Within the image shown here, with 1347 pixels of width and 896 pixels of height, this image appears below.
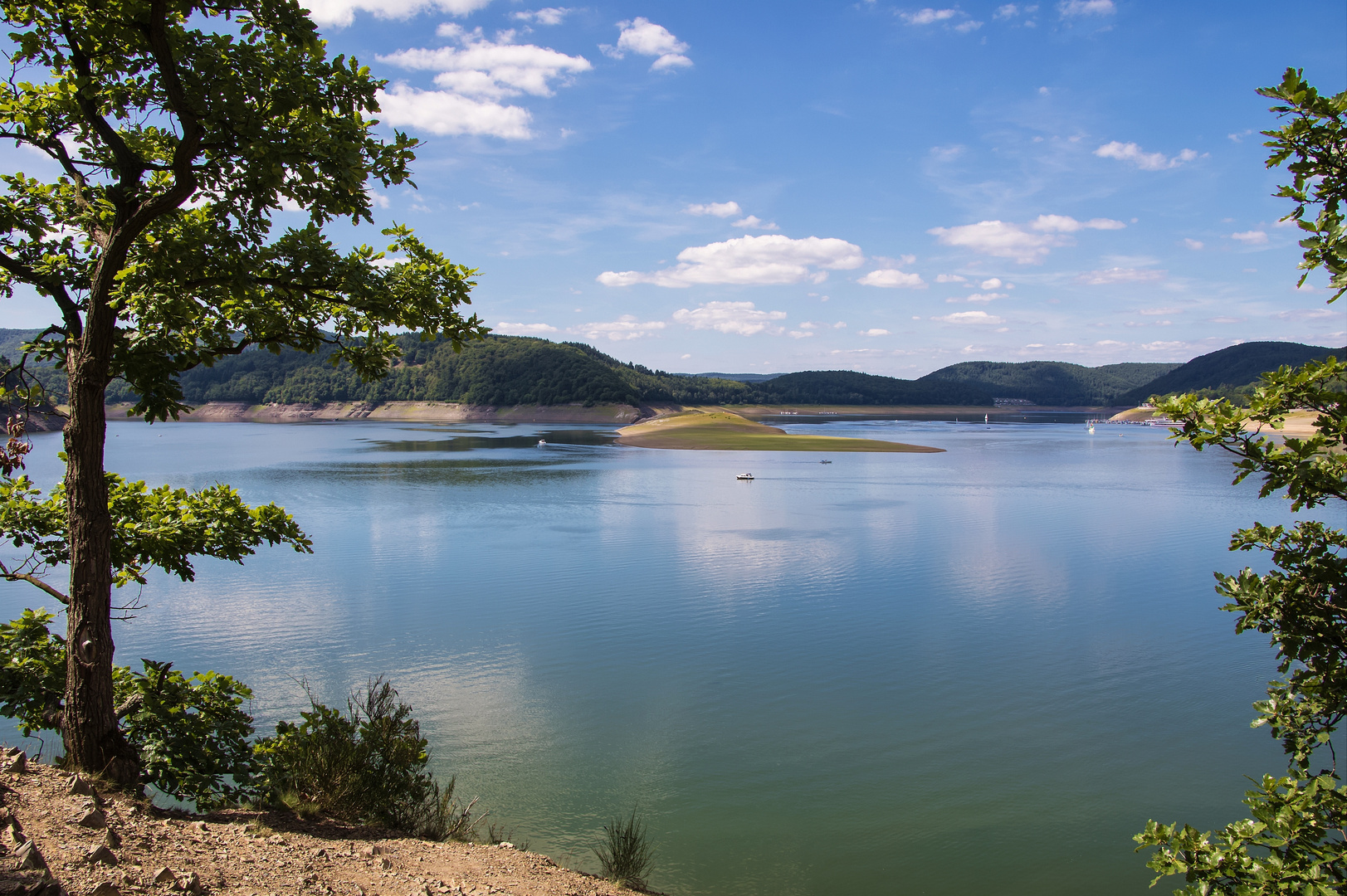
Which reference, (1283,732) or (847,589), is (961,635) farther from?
(1283,732)

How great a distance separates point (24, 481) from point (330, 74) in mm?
3823

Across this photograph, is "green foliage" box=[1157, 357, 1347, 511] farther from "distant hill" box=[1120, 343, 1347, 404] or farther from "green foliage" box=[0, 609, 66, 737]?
"distant hill" box=[1120, 343, 1347, 404]

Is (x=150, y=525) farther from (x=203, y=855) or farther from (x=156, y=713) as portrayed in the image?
(x=203, y=855)

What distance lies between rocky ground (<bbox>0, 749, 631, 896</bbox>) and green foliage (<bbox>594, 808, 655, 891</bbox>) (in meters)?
0.59

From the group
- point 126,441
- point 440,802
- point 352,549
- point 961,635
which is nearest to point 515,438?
point 126,441

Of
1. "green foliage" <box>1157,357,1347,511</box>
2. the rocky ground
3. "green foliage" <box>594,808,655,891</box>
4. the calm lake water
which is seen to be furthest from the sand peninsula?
"green foliage" <box>1157,357,1347,511</box>

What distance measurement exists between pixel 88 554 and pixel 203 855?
6.39 ft

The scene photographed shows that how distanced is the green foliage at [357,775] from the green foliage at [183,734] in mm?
356

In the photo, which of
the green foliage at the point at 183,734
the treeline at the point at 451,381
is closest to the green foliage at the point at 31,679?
the green foliage at the point at 183,734

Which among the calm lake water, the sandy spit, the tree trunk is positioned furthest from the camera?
the sandy spit

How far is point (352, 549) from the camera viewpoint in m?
24.1

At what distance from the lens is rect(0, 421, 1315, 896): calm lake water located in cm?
838

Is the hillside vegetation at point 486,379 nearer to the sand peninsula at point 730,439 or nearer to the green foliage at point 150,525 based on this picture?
the sand peninsula at point 730,439

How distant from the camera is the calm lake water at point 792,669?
27.5 feet
